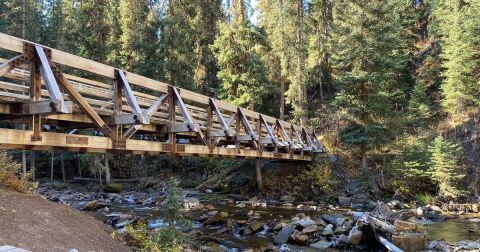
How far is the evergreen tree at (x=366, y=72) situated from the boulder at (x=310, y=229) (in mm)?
10317

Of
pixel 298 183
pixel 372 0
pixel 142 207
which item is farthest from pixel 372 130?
pixel 142 207

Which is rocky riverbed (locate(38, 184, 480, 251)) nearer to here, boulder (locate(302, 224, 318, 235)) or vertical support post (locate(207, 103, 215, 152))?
boulder (locate(302, 224, 318, 235))

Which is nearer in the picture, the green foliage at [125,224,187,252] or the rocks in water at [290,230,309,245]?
the green foliage at [125,224,187,252]

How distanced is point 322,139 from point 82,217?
20705mm

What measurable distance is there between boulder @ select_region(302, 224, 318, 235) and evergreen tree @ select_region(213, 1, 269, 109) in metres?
15.0

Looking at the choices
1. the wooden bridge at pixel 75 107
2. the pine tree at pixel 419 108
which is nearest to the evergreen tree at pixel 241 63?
the pine tree at pixel 419 108

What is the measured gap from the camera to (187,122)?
33.6ft

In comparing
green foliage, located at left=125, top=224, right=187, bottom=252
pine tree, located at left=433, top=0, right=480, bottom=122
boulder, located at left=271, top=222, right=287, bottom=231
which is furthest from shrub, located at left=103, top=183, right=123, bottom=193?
pine tree, located at left=433, top=0, right=480, bottom=122

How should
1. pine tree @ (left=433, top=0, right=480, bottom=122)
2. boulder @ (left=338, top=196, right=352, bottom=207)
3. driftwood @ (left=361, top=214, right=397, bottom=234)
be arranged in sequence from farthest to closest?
pine tree @ (left=433, top=0, right=480, bottom=122) < boulder @ (left=338, top=196, right=352, bottom=207) < driftwood @ (left=361, top=214, right=397, bottom=234)

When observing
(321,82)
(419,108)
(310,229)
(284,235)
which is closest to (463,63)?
(419,108)

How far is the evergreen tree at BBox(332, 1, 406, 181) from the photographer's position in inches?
894

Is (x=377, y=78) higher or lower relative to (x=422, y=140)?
higher

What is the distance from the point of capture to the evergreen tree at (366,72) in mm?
22703

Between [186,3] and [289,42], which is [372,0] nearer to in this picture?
[289,42]
